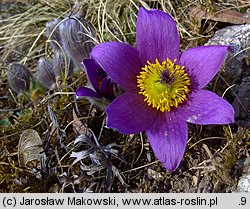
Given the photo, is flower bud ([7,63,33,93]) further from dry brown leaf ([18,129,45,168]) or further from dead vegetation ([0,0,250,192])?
dry brown leaf ([18,129,45,168])

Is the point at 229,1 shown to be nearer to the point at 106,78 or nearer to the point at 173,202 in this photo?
the point at 106,78

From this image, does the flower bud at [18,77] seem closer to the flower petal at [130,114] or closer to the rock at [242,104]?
the flower petal at [130,114]

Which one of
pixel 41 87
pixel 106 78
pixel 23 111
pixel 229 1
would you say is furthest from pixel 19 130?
pixel 229 1

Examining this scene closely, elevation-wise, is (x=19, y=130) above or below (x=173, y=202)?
above

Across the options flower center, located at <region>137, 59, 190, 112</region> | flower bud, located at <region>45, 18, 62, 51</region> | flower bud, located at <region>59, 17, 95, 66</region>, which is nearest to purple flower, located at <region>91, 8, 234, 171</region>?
flower center, located at <region>137, 59, 190, 112</region>

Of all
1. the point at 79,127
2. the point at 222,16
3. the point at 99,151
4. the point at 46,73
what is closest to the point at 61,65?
the point at 46,73

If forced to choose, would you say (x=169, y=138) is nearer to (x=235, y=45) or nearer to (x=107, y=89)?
(x=107, y=89)

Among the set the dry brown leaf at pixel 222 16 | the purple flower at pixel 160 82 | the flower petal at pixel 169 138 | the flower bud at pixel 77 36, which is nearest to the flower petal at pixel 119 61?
the purple flower at pixel 160 82
